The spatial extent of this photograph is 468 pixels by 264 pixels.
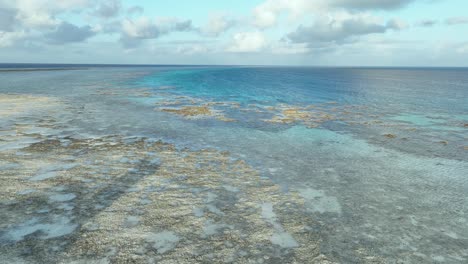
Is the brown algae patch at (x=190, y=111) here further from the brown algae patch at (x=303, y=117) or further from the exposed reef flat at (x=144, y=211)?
the exposed reef flat at (x=144, y=211)

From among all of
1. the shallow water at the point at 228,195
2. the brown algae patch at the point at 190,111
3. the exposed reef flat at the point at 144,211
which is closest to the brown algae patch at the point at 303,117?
the shallow water at the point at 228,195

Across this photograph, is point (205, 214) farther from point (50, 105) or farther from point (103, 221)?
point (50, 105)

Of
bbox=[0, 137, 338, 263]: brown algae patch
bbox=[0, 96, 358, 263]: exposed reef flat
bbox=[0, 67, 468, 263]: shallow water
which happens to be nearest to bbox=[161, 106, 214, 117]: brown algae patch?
bbox=[0, 67, 468, 263]: shallow water

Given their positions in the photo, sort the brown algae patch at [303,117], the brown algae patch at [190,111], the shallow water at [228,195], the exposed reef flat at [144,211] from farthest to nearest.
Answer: the brown algae patch at [190,111]
the brown algae patch at [303,117]
the shallow water at [228,195]
the exposed reef flat at [144,211]

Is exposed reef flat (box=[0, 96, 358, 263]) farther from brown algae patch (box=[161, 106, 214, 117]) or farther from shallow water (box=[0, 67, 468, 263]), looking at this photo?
brown algae patch (box=[161, 106, 214, 117])

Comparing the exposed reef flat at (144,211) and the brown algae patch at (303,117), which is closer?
the exposed reef flat at (144,211)

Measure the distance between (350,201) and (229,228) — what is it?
17.2ft

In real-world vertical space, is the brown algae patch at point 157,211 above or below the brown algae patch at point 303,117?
below

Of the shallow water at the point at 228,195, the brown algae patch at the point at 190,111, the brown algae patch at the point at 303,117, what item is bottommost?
the shallow water at the point at 228,195

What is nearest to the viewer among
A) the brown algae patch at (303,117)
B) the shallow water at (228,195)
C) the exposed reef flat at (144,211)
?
the exposed reef flat at (144,211)

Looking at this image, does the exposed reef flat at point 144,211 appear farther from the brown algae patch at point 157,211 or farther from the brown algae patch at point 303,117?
the brown algae patch at point 303,117

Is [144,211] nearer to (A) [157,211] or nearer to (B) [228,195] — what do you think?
(A) [157,211]

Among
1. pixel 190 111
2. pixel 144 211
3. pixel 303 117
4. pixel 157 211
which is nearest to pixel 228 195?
pixel 157 211

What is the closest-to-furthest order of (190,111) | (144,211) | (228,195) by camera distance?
(144,211) < (228,195) < (190,111)
